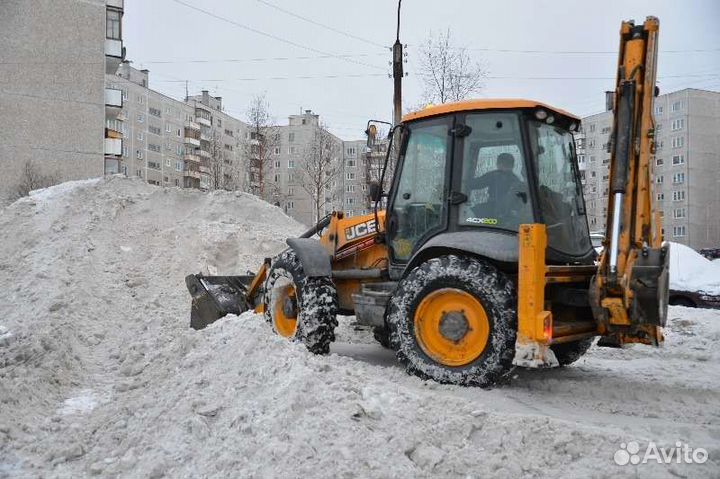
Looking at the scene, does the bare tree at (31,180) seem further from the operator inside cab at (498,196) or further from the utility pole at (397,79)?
the operator inside cab at (498,196)

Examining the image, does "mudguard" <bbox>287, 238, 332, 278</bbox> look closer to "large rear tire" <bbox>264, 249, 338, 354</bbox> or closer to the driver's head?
"large rear tire" <bbox>264, 249, 338, 354</bbox>

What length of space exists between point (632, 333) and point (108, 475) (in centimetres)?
400

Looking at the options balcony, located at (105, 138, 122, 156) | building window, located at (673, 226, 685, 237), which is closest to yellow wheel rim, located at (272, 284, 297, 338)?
balcony, located at (105, 138, 122, 156)

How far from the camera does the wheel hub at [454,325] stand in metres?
5.24

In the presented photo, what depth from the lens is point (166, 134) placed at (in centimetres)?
6850

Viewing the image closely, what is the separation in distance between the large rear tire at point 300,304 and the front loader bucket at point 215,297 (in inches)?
40.9

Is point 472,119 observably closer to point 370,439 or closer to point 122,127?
point 370,439

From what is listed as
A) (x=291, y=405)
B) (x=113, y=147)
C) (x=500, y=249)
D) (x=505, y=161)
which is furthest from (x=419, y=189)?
(x=113, y=147)

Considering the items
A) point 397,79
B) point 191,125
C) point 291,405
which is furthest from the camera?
point 191,125

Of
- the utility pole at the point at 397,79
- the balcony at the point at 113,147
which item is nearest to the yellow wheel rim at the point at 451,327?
the utility pole at the point at 397,79

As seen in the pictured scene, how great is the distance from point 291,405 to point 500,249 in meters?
2.19

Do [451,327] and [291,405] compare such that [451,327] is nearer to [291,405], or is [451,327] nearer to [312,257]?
[291,405]

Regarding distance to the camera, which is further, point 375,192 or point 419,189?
point 375,192

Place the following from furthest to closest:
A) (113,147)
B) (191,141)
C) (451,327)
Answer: (191,141) → (113,147) → (451,327)
